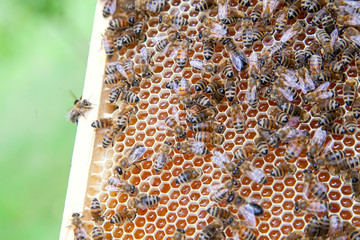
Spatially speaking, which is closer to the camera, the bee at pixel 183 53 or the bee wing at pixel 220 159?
the bee wing at pixel 220 159

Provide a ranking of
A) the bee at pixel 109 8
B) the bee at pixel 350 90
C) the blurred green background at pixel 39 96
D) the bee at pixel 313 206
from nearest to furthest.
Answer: the bee at pixel 313 206 < the bee at pixel 350 90 < the bee at pixel 109 8 < the blurred green background at pixel 39 96

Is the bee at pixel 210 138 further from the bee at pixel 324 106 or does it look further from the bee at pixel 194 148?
the bee at pixel 324 106

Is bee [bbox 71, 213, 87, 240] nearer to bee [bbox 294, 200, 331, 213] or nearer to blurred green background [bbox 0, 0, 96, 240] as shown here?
blurred green background [bbox 0, 0, 96, 240]

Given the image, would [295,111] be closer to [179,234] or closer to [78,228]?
[179,234]

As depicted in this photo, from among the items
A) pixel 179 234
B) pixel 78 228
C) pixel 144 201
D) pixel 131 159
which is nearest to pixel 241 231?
pixel 179 234

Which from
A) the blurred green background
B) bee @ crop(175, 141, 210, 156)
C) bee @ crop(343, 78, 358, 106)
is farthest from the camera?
the blurred green background

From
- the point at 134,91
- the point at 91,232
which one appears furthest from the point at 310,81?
the point at 91,232

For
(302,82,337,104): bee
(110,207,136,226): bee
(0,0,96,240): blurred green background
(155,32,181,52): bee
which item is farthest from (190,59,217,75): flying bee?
(0,0,96,240): blurred green background

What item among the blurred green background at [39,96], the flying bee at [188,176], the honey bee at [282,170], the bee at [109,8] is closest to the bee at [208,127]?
the flying bee at [188,176]
